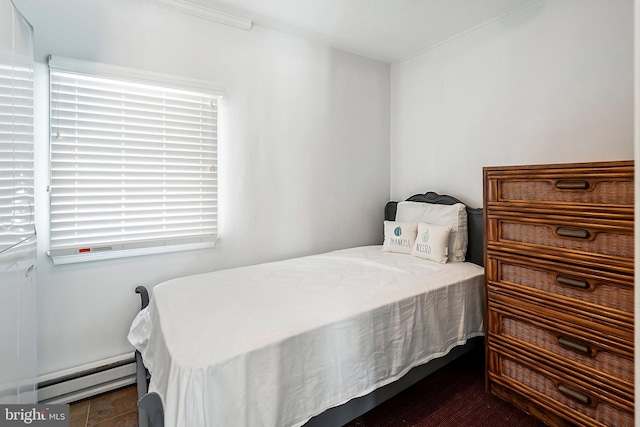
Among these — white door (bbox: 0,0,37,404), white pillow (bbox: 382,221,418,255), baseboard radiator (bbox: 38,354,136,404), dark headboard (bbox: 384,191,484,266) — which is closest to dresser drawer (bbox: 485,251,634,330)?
dark headboard (bbox: 384,191,484,266)

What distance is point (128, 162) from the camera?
2031 millimetres

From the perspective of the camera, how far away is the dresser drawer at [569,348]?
136cm

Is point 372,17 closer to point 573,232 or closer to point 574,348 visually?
point 573,232

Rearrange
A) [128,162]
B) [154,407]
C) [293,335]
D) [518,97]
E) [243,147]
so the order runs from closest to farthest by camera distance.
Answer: [154,407], [293,335], [128,162], [518,97], [243,147]

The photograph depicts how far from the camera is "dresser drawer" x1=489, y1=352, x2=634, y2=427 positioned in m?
1.39

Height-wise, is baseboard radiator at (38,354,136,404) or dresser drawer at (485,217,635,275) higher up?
dresser drawer at (485,217,635,275)

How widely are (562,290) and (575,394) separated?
19.6 inches

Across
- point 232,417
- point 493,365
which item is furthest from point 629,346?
point 232,417

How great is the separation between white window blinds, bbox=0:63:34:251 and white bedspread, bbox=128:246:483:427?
67 centimetres

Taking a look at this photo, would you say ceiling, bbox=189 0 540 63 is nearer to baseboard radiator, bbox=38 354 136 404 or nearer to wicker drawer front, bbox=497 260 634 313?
wicker drawer front, bbox=497 260 634 313

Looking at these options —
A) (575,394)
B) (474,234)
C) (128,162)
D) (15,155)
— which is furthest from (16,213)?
(474,234)

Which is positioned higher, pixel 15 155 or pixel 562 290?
pixel 15 155

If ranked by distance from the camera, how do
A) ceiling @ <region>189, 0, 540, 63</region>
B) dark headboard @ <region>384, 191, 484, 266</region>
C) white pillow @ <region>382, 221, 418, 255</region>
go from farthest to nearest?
white pillow @ <region>382, 221, 418, 255</region> < dark headboard @ <region>384, 191, 484, 266</region> < ceiling @ <region>189, 0, 540, 63</region>

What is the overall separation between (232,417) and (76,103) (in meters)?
1.98
